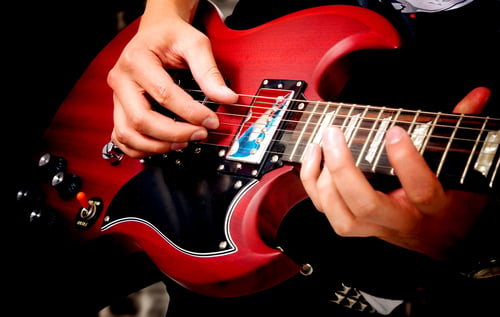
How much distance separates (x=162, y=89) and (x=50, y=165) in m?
0.63

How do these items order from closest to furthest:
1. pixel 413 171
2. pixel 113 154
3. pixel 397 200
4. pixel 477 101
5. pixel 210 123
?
pixel 413 171
pixel 397 200
pixel 477 101
pixel 210 123
pixel 113 154

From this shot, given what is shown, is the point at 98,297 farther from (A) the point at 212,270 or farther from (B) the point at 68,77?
(B) the point at 68,77

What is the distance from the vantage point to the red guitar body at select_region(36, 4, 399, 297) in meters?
0.74

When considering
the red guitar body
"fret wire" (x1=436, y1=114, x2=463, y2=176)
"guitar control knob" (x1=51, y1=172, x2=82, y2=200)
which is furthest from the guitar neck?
"guitar control knob" (x1=51, y1=172, x2=82, y2=200)

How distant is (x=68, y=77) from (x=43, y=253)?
884mm

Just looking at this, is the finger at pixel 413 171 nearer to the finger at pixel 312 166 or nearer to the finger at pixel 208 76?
the finger at pixel 312 166

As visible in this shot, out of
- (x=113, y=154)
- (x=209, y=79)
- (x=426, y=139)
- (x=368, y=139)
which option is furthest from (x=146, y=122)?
(x=426, y=139)

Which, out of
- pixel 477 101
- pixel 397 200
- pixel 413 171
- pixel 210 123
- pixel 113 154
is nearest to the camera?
pixel 413 171

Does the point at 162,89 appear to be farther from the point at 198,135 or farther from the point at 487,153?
the point at 487,153

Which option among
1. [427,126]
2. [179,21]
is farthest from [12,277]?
[427,126]

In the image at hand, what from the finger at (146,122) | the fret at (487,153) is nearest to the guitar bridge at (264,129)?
the finger at (146,122)

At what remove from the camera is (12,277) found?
1.15 meters

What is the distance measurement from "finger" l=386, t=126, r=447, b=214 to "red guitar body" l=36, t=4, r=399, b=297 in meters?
0.26

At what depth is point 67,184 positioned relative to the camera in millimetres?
1059
